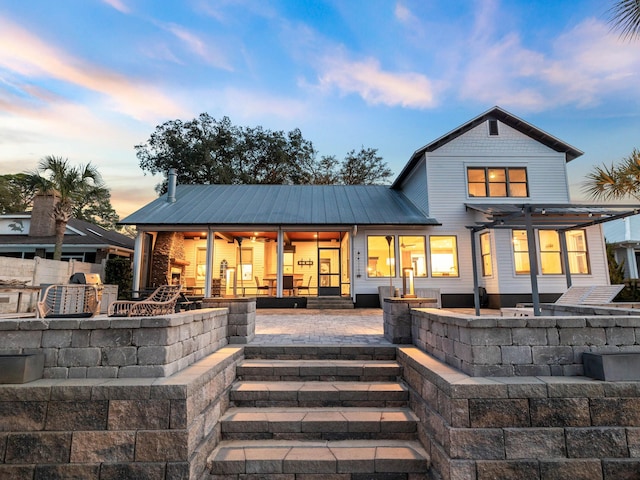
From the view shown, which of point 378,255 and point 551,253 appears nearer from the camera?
point 551,253

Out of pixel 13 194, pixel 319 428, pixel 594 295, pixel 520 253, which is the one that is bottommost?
pixel 319 428

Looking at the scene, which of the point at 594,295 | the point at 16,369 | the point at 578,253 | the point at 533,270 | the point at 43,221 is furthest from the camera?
the point at 43,221

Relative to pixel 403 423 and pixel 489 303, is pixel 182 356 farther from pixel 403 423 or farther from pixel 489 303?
pixel 489 303

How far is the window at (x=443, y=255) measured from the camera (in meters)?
12.0

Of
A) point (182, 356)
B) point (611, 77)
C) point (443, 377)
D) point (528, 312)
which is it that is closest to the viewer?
point (443, 377)

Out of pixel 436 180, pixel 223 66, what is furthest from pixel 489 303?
pixel 223 66

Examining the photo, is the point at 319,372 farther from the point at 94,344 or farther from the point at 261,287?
the point at 261,287

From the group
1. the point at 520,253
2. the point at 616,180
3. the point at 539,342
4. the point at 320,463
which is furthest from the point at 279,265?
the point at 616,180

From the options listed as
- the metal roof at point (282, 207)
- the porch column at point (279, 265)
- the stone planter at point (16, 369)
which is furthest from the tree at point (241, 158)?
the stone planter at point (16, 369)

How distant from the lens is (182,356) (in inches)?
125

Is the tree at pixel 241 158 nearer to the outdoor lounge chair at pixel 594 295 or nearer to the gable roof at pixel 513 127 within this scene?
the gable roof at pixel 513 127

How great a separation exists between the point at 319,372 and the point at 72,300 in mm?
3495

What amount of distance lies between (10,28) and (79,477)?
1214 centimetres

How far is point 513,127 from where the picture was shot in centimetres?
1241
